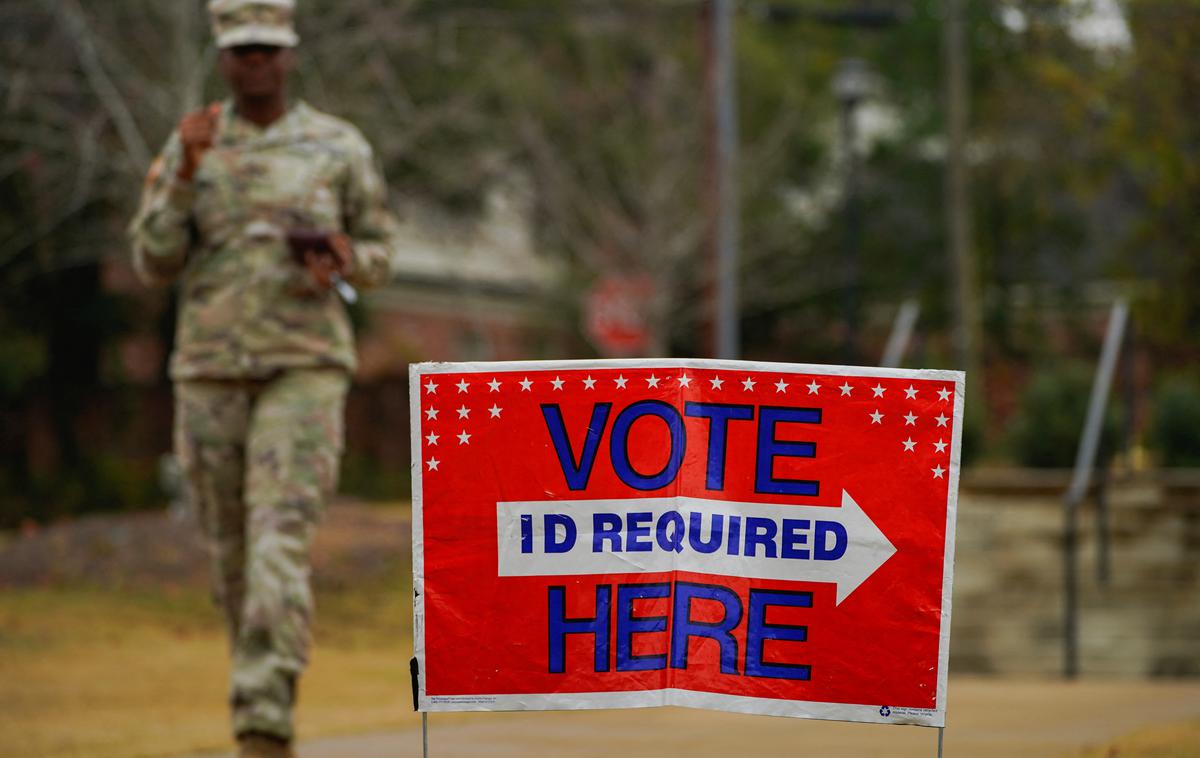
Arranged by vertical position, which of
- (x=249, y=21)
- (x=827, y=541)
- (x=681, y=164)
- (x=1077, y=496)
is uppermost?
(x=681, y=164)

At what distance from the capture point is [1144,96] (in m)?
17.4

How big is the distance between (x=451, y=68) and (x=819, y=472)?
2297 cm

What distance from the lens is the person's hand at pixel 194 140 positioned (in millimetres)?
6406

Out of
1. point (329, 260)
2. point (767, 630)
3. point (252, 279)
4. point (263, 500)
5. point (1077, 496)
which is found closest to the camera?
point (767, 630)

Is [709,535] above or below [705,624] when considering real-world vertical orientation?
above

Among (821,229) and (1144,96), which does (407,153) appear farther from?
(821,229)

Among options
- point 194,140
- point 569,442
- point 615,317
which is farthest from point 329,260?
point 615,317

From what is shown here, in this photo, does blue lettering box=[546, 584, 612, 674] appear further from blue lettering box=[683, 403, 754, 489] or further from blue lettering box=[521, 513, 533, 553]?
blue lettering box=[683, 403, 754, 489]

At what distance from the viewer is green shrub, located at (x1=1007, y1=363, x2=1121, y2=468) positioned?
1716 cm

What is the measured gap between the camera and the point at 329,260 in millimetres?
6316

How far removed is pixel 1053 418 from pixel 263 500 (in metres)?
12.0

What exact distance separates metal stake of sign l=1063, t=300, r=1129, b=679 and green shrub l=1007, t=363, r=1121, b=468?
2039mm

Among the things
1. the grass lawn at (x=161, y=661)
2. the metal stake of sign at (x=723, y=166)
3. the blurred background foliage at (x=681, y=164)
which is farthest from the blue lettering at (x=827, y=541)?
the metal stake of sign at (x=723, y=166)

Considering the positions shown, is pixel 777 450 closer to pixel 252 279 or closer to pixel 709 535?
pixel 709 535
